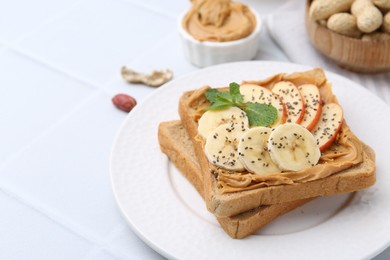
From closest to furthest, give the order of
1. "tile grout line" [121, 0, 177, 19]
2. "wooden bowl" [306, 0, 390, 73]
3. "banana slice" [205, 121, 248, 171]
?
"banana slice" [205, 121, 248, 171] → "wooden bowl" [306, 0, 390, 73] → "tile grout line" [121, 0, 177, 19]

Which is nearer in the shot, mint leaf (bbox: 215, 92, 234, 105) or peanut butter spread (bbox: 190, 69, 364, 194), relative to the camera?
peanut butter spread (bbox: 190, 69, 364, 194)

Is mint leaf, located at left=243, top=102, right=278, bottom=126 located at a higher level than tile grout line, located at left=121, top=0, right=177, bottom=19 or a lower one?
higher

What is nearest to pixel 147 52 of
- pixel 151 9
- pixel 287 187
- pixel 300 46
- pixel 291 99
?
pixel 151 9

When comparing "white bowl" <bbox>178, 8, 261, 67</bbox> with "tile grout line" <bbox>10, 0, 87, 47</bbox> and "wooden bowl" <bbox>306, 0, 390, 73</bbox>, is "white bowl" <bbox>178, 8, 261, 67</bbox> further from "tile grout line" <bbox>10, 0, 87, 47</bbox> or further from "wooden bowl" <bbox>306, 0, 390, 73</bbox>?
"tile grout line" <bbox>10, 0, 87, 47</bbox>

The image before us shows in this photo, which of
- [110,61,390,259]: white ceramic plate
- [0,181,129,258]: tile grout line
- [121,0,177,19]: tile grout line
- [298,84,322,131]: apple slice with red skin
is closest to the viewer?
[110,61,390,259]: white ceramic plate

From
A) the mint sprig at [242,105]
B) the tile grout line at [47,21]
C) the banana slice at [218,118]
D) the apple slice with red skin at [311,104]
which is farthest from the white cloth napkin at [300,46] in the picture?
the tile grout line at [47,21]

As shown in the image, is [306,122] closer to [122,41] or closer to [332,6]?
[332,6]

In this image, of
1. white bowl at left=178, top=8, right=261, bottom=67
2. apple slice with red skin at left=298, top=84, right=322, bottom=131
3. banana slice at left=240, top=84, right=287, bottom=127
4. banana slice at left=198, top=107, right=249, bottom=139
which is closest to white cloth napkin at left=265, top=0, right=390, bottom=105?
white bowl at left=178, top=8, right=261, bottom=67
